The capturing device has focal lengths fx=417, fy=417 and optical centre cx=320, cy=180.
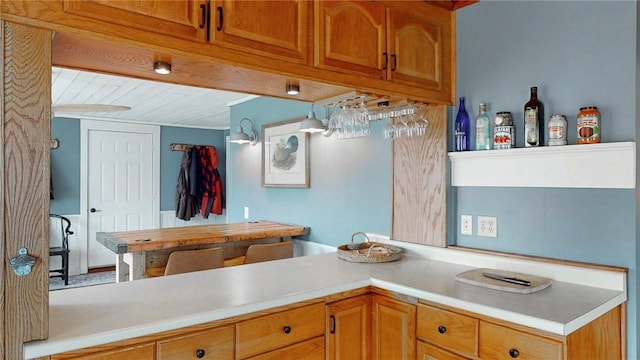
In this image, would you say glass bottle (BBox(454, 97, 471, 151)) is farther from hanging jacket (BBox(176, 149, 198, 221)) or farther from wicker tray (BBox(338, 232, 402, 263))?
hanging jacket (BBox(176, 149, 198, 221))

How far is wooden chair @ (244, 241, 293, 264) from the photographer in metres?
3.10

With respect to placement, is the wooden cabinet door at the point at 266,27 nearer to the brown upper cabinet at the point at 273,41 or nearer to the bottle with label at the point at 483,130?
the brown upper cabinet at the point at 273,41

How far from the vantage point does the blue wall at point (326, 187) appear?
9.60 ft

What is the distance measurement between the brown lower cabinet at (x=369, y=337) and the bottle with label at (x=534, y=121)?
0.77 meters

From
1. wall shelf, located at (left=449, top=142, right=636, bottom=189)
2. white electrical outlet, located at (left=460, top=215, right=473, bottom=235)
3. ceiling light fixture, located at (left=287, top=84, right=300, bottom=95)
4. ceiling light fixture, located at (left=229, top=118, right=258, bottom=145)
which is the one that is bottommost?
white electrical outlet, located at (left=460, top=215, right=473, bottom=235)

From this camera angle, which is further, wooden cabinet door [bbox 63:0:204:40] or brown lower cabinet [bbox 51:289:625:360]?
brown lower cabinet [bbox 51:289:625:360]

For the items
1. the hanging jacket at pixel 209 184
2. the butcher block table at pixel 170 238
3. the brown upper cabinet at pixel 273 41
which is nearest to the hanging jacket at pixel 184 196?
the hanging jacket at pixel 209 184

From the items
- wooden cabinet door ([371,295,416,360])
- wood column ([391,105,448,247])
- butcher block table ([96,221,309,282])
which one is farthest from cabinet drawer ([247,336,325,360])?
butcher block table ([96,221,309,282])

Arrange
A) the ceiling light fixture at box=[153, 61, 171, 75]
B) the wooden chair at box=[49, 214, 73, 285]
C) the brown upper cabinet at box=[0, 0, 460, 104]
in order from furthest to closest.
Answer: the wooden chair at box=[49, 214, 73, 285] < the ceiling light fixture at box=[153, 61, 171, 75] < the brown upper cabinet at box=[0, 0, 460, 104]

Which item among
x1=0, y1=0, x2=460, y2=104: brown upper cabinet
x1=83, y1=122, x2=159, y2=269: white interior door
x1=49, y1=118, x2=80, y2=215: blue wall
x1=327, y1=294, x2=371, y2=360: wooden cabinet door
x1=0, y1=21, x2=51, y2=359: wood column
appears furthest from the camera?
x1=83, y1=122, x2=159, y2=269: white interior door

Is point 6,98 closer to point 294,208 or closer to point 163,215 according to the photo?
point 294,208

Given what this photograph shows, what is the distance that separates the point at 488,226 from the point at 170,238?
7.42 ft

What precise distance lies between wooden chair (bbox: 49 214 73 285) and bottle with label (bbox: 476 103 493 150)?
190 inches

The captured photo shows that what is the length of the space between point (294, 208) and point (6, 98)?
2803 millimetres
